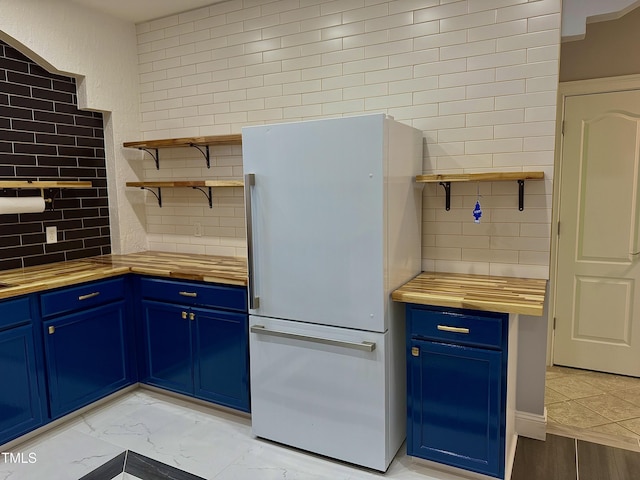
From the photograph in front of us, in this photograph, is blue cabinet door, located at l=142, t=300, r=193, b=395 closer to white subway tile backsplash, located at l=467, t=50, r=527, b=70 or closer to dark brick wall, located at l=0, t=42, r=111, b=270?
dark brick wall, located at l=0, t=42, r=111, b=270

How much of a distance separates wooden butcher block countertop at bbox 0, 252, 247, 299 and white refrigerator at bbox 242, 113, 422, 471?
0.40 m

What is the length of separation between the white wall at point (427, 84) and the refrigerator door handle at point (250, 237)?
814 millimetres

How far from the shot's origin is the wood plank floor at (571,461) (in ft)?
7.41

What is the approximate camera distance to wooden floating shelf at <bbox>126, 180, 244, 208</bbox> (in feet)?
9.94

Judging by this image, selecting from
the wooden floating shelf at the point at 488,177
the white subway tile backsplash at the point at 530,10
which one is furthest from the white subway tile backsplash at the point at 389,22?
the wooden floating shelf at the point at 488,177

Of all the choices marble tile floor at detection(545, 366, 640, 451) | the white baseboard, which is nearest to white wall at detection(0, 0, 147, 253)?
the white baseboard

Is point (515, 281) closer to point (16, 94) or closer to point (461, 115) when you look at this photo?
point (461, 115)

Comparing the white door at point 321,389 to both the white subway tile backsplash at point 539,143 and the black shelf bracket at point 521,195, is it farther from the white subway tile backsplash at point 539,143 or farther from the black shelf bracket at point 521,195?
the white subway tile backsplash at point 539,143

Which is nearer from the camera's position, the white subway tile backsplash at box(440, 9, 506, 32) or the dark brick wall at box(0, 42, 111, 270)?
the white subway tile backsplash at box(440, 9, 506, 32)

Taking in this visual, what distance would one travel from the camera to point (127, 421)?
2822 millimetres

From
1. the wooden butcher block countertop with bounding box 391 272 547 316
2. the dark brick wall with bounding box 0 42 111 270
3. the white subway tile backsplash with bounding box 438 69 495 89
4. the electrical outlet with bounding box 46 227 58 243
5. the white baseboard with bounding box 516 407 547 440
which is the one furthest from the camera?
the electrical outlet with bounding box 46 227 58 243

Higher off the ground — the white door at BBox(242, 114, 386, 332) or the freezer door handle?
the white door at BBox(242, 114, 386, 332)

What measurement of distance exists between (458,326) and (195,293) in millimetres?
1553

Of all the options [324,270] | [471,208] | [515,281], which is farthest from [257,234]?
[515,281]
